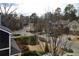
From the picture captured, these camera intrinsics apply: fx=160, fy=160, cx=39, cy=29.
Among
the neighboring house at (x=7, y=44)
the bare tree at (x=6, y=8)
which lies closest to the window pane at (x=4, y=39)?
the neighboring house at (x=7, y=44)

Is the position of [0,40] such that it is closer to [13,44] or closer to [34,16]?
[13,44]

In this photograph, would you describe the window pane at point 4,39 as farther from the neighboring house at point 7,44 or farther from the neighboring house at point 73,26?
the neighboring house at point 73,26

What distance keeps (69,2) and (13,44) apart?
0.64m

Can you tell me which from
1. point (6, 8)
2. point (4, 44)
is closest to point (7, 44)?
point (4, 44)

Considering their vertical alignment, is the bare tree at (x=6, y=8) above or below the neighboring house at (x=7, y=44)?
above

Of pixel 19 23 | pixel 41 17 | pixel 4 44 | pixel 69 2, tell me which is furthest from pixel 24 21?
pixel 69 2

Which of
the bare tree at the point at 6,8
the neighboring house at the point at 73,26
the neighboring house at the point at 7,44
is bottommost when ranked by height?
the neighboring house at the point at 7,44

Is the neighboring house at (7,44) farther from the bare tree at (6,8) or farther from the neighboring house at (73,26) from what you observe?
the neighboring house at (73,26)

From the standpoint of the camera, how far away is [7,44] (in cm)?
145

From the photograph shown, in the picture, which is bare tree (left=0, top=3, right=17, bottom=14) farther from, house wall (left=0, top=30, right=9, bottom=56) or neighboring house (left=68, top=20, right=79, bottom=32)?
neighboring house (left=68, top=20, right=79, bottom=32)

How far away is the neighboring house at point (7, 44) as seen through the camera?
4.75ft

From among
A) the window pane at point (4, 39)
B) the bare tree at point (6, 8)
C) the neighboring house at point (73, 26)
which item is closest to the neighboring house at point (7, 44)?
the window pane at point (4, 39)

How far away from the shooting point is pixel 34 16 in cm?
146

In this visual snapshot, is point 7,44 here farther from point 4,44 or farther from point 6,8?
point 6,8
